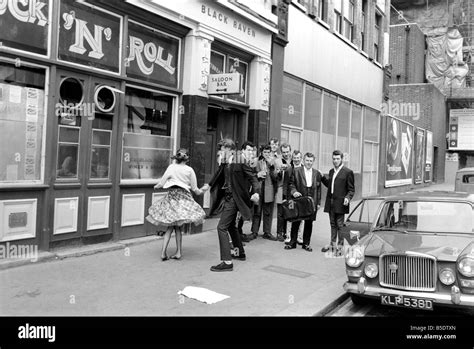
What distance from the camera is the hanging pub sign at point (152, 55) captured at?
8.40 m

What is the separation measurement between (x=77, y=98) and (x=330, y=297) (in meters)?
5.10

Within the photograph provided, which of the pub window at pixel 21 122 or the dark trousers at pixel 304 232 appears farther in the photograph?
the dark trousers at pixel 304 232

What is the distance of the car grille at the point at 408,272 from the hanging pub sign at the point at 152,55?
5783 millimetres

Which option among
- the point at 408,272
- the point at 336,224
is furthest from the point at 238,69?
the point at 408,272

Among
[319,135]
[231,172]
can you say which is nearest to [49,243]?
[231,172]

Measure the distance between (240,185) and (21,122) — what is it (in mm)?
3426

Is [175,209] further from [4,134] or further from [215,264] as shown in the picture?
[4,134]

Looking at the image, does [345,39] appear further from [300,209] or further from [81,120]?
[81,120]

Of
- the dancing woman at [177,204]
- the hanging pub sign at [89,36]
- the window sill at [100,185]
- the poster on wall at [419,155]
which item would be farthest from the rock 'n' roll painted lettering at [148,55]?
the poster on wall at [419,155]

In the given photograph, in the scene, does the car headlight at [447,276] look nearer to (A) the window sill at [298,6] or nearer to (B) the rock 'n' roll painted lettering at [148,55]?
(B) the rock 'n' roll painted lettering at [148,55]

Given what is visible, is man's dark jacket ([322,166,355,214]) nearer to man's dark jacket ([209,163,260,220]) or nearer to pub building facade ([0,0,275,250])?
man's dark jacket ([209,163,260,220])

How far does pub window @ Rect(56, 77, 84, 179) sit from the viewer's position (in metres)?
7.14

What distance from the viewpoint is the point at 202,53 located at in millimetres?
9555

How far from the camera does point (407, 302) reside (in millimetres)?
4828
